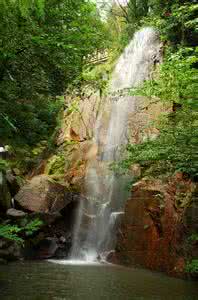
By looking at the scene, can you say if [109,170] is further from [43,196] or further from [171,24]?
[171,24]

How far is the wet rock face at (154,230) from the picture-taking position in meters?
11.8

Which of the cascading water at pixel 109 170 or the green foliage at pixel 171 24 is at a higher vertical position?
the green foliage at pixel 171 24

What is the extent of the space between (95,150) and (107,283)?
10.7 metres

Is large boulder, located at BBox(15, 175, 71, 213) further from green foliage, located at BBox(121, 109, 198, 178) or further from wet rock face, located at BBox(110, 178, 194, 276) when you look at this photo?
green foliage, located at BBox(121, 109, 198, 178)

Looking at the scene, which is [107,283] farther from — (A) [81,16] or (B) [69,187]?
(B) [69,187]

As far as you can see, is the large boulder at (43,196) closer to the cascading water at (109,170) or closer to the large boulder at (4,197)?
the large boulder at (4,197)

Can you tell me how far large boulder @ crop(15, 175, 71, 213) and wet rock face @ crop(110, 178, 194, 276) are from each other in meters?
3.41

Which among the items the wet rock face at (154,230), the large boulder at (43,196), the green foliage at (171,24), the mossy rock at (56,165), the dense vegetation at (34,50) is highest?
the green foliage at (171,24)

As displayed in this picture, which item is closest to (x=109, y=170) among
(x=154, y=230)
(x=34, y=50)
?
(x=154, y=230)

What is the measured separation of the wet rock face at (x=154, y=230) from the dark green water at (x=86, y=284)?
87 centimetres

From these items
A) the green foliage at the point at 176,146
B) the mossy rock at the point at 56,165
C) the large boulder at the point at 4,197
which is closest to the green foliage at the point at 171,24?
the mossy rock at the point at 56,165

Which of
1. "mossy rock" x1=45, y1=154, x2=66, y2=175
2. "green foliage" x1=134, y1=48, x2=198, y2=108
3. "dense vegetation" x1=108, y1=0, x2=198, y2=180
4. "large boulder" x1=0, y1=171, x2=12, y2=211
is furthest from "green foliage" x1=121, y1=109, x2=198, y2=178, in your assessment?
"mossy rock" x1=45, y1=154, x2=66, y2=175

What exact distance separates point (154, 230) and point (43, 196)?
5.07m

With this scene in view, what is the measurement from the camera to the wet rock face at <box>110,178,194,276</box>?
11.8 metres
